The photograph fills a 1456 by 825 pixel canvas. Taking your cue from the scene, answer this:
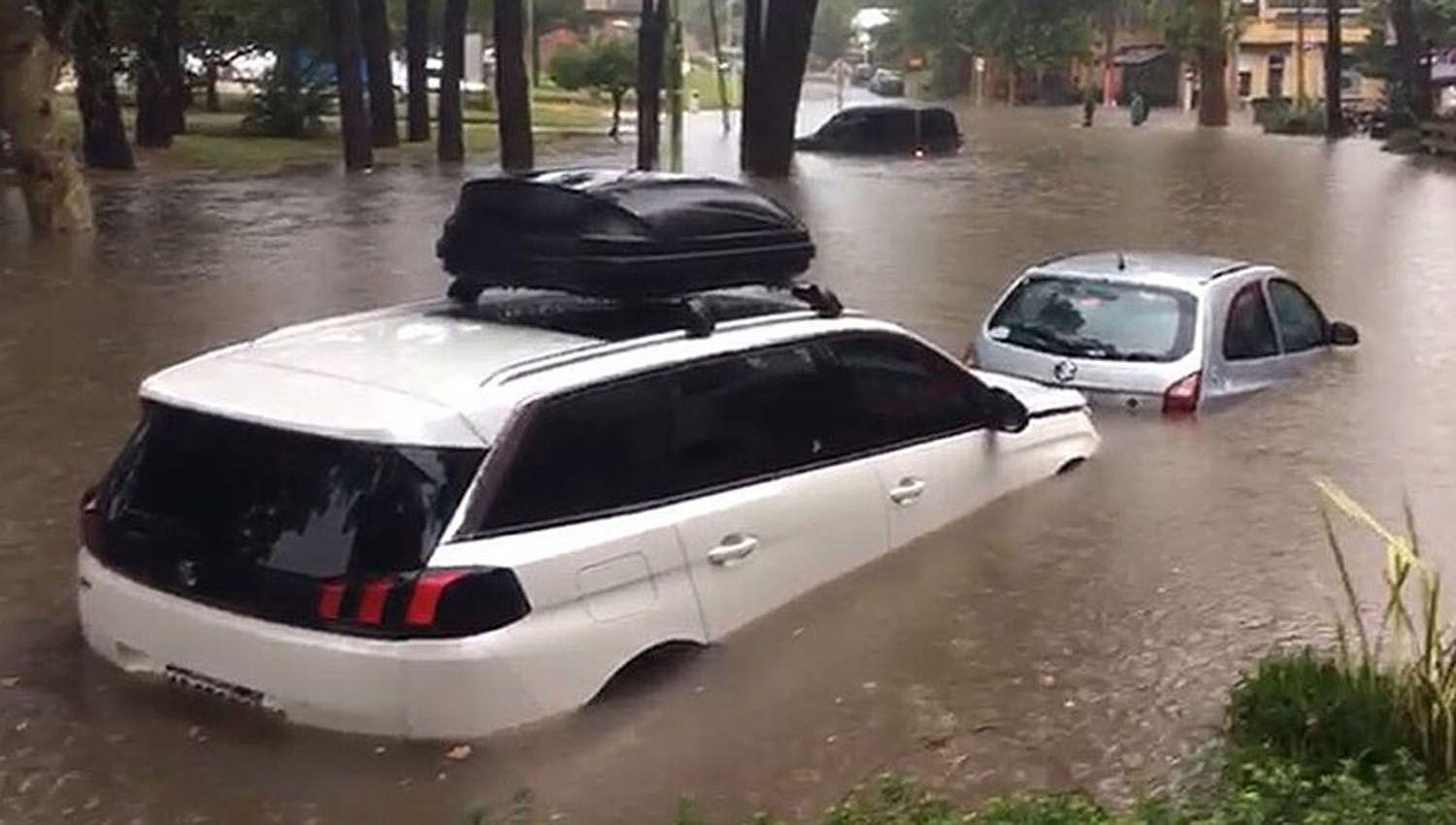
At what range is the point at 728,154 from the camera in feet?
154

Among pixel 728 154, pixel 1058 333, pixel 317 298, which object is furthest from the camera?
pixel 728 154

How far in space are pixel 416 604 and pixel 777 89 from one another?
33.3 metres

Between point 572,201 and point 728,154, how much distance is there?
40020 millimetres

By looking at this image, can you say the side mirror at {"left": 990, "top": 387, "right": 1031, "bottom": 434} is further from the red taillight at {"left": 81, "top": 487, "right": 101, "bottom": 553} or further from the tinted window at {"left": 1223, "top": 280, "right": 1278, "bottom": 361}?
the tinted window at {"left": 1223, "top": 280, "right": 1278, "bottom": 361}

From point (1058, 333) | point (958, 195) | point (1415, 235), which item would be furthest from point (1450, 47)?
point (1058, 333)

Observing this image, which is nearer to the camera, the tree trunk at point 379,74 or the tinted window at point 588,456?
the tinted window at point 588,456

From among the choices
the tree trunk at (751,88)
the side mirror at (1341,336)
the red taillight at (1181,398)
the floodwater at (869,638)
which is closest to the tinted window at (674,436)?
the floodwater at (869,638)

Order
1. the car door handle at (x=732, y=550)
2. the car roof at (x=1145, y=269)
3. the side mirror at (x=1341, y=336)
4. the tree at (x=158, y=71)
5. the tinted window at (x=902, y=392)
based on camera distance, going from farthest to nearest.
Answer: the tree at (x=158, y=71), the side mirror at (x=1341, y=336), the car roof at (x=1145, y=269), the tinted window at (x=902, y=392), the car door handle at (x=732, y=550)

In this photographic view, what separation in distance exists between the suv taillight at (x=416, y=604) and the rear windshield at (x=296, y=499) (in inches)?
2.2

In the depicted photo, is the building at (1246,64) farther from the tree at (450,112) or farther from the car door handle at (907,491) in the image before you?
the car door handle at (907,491)

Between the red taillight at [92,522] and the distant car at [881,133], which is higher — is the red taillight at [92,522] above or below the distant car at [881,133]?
above

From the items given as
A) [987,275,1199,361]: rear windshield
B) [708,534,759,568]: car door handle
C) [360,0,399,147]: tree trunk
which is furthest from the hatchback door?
[360,0,399,147]: tree trunk

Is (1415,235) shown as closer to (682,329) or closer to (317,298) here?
(317,298)

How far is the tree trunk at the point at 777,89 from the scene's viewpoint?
125ft
